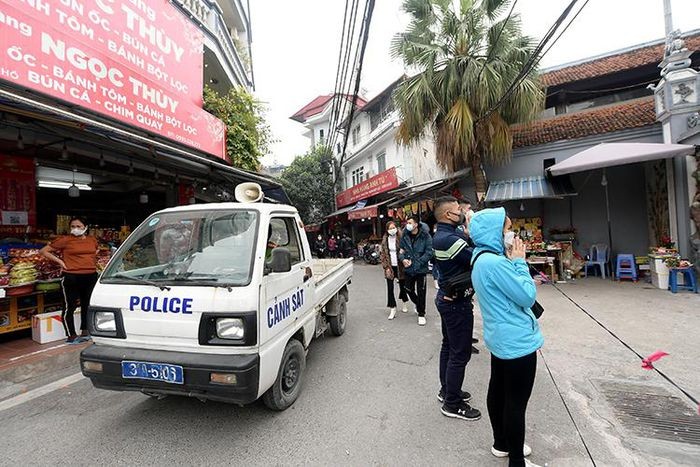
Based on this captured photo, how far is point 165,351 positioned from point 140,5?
20.5 feet

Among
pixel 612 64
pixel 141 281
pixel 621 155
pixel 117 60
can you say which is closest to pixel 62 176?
pixel 117 60

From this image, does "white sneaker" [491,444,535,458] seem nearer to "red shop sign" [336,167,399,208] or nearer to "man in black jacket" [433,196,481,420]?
"man in black jacket" [433,196,481,420]

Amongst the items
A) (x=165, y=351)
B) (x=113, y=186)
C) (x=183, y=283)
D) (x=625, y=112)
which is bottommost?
(x=165, y=351)

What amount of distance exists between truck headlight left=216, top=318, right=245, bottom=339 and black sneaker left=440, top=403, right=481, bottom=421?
5.99ft

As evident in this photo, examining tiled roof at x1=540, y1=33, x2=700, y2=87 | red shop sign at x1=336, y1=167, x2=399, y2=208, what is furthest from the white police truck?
red shop sign at x1=336, y1=167, x2=399, y2=208

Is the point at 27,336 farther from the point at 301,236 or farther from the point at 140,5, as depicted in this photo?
the point at 140,5

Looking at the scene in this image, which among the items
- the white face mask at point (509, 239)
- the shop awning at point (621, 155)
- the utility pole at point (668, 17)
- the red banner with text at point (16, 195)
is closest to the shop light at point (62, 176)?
the red banner with text at point (16, 195)

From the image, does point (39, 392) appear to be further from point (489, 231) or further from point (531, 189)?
point (531, 189)

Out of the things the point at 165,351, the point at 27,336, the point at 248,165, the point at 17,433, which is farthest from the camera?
the point at 248,165

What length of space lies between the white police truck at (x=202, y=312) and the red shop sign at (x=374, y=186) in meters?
12.4

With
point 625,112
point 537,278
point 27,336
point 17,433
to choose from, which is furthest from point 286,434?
point 625,112

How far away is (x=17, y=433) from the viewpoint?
9.03ft

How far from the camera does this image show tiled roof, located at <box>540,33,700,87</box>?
32.6 feet

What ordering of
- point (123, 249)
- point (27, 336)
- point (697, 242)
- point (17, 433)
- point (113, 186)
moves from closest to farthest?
point (17, 433) → point (123, 249) → point (27, 336) → point (697, 242) → point (113, 186)
